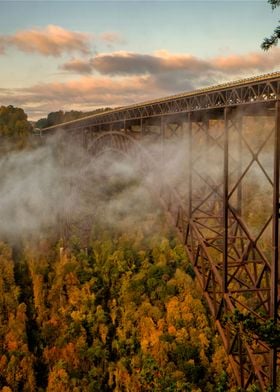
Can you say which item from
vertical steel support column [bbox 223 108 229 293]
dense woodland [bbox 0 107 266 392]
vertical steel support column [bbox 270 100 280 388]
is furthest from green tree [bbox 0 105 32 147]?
vertical steel support column [bbox 270 100 280 388]

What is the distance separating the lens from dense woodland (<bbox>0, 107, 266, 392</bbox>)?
154 ft

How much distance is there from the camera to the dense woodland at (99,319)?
46906 millimetres

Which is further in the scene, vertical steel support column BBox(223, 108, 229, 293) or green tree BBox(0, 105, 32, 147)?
green tree BBox(0, 105, 32, 147)

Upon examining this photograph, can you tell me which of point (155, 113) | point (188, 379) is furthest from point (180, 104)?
point (188, 379)

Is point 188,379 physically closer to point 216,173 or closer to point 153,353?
point 153,353

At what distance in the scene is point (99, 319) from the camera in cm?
4919

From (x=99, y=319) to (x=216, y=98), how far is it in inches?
1554

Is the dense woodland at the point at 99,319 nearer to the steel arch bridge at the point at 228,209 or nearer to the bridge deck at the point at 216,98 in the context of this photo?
the steel arch bridge at the point at 228,209

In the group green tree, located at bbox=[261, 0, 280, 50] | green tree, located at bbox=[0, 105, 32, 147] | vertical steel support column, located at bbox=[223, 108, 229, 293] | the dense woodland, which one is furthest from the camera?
green tree, located at bbox=[0, 105, 32, 147]

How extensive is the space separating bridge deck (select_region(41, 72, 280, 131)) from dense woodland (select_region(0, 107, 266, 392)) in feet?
91.8

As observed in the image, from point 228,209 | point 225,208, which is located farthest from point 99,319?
point 225,208

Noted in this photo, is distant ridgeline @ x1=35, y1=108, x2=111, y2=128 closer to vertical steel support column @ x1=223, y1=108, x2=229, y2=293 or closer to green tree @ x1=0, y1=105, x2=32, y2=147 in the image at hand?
green tree @ x1=0, y1=105, x2=32, y2=147

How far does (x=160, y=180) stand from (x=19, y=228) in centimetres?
4853

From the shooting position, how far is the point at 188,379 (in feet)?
153
